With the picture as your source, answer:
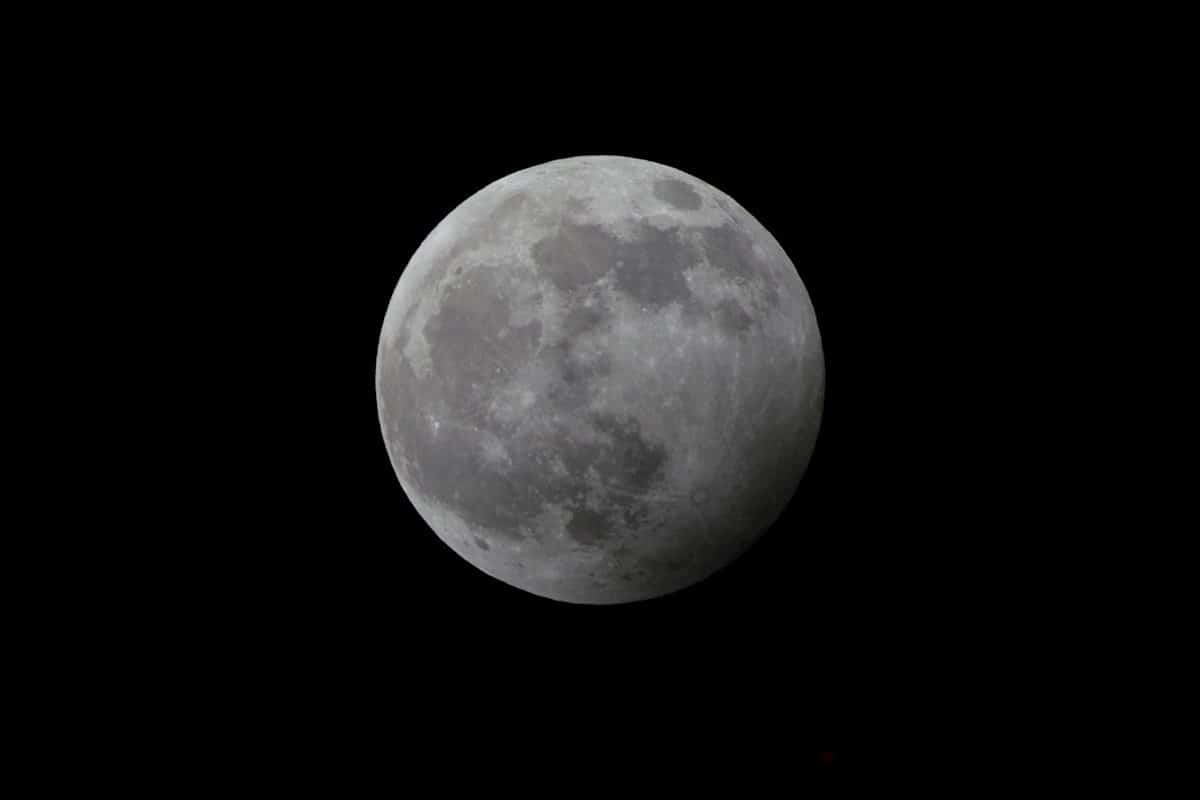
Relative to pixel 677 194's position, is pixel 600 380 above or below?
below

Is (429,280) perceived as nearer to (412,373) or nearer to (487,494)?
(412,373)

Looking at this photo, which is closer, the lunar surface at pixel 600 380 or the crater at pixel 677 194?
the lunar surface at pixel 600 380

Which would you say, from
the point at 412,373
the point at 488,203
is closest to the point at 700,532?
the point at 412,373

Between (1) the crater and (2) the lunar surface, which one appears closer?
(2) the lunar surface

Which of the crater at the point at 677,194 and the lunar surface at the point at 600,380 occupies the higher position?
the crater at the point at 677,194

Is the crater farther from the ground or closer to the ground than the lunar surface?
farther from the ground

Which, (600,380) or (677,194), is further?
(677,194)
